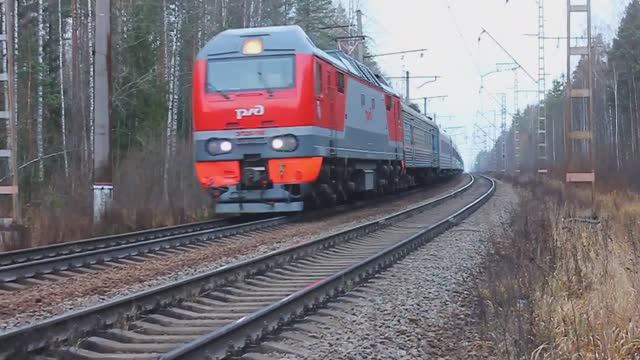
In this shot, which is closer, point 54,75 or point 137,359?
point 137,359

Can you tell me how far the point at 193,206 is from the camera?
729 inches

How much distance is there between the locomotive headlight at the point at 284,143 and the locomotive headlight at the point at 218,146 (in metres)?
0.93

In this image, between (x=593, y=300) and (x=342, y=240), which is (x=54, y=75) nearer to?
(x=342, y=240)

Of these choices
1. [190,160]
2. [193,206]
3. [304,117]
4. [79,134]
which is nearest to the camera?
[304,117]

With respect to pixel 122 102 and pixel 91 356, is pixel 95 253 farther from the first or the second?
pixel 122 102

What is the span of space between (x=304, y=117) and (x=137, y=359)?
9.92 meters

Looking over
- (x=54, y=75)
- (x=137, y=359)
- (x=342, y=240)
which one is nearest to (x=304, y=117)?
(x=342, y=240)

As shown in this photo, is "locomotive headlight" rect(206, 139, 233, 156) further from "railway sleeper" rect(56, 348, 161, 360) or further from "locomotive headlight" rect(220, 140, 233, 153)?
"railway sleeper" rect(56, 348, 161, 360)

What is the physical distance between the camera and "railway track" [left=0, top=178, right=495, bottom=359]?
5.41 meters

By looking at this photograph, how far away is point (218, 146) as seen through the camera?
1513 cm

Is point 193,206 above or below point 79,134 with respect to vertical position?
below

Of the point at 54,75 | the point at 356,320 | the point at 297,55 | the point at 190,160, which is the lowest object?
the point at 356,320

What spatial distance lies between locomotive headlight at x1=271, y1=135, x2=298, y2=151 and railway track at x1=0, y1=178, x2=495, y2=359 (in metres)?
3.98

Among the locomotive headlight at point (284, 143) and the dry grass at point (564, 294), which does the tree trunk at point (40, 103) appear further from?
the dry grass at point (564, 294)
